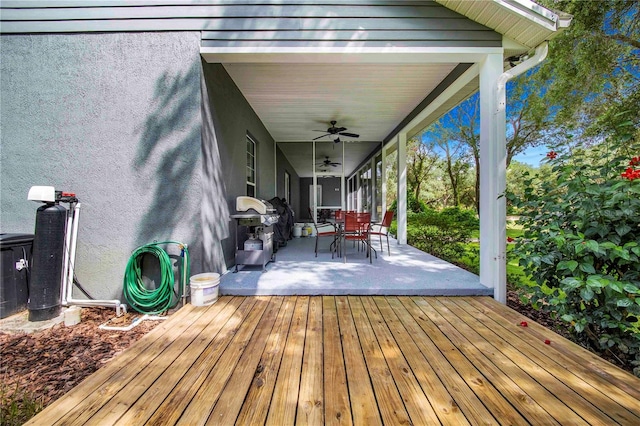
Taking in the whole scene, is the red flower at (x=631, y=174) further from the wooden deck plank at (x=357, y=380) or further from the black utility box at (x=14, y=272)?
the black utility box at (x=14, y=272)

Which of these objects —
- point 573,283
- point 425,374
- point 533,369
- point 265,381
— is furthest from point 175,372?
point 573,283

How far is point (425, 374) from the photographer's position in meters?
1.60

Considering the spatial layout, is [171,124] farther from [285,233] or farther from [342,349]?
[285,233]

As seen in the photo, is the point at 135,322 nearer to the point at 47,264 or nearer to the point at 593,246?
the point at 47,264

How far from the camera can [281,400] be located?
138 cm

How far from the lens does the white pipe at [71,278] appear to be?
2.72 metres

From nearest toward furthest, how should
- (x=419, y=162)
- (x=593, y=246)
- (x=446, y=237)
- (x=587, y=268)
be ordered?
(x=593, y=246) < (x=587, y=268) < (x=446, y=237) < (x=419, y=162)

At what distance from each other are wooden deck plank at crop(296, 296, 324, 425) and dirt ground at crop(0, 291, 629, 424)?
145cm

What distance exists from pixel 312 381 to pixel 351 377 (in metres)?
0.23

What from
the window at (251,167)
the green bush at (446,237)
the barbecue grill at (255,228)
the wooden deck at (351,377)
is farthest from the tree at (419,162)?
the wooden deck at (351,377)

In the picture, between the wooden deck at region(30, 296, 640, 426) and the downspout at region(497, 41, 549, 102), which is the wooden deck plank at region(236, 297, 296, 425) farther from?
the downspout at region(497, 41, 549, 102)

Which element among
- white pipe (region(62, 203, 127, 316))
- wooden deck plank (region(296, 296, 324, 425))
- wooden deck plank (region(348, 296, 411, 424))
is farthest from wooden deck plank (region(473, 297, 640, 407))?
white pipe (region(62, 203, 127, 316))

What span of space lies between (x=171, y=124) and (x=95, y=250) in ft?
5.34

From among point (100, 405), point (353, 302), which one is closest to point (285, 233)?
point (353, 302)
